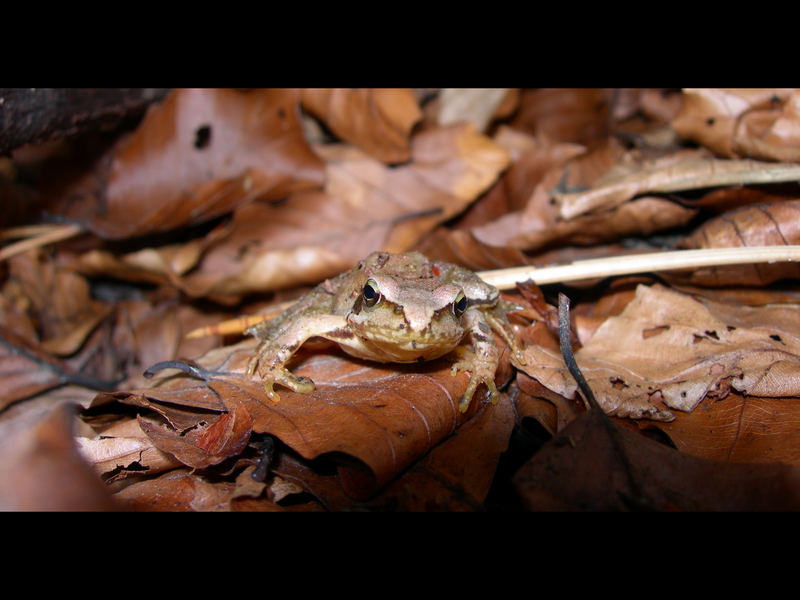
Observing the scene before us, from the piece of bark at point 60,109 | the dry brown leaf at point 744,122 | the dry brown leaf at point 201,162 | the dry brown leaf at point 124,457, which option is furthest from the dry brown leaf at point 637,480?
the piece of bark at point 60,109

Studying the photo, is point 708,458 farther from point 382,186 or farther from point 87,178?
point 87,178

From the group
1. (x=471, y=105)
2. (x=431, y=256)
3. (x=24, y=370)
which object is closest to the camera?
(x=24, y=370)

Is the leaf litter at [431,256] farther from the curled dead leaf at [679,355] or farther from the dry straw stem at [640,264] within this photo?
the dry straw stem at [640,264]

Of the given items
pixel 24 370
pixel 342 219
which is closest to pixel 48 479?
pixel 24 370

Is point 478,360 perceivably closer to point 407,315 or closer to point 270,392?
point 407,315

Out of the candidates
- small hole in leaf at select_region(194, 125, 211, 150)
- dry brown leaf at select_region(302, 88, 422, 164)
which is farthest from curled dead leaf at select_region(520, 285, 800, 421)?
small hole in leaf at select_region(194, 125, 211, 150)
